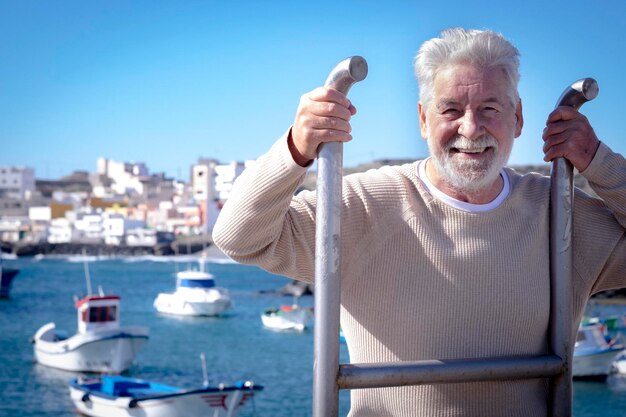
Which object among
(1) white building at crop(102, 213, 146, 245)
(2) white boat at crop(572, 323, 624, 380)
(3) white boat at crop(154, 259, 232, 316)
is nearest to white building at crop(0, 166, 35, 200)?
(1) white building at crop(102, 213, 146, 245)

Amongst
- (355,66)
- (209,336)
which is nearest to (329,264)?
(355,66)

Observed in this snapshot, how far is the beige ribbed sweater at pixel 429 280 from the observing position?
152 centimetres

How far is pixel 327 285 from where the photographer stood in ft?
4.22

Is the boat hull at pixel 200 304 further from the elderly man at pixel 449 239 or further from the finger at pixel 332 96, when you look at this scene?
the finger at pixel 332 96

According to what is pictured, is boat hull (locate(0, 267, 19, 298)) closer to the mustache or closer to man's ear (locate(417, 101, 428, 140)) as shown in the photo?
man's ear (locate(417, 101, 428, 140))

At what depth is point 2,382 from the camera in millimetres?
18859

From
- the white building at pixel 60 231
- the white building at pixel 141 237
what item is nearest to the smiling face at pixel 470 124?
the white building at pixel 141 237

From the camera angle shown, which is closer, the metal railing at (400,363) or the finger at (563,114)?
the metal railing at (400,363)

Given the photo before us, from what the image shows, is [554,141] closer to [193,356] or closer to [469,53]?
[469,53]

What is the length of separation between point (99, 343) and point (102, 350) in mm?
219

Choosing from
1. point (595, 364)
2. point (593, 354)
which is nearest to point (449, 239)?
point (593, 354)

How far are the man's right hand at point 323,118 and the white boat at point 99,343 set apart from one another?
18010 mm

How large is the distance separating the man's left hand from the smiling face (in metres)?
0.08

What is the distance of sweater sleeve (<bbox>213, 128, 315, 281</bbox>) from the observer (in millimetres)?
1391
